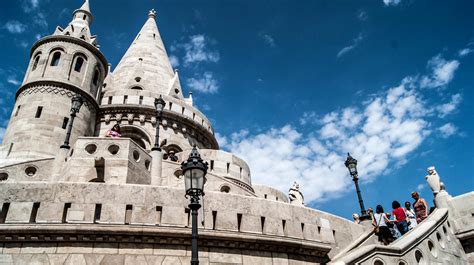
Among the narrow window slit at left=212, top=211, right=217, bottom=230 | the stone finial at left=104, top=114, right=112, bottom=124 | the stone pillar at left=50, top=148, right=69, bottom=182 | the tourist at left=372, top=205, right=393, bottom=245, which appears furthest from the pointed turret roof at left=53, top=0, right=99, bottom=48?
the tourist at left=372, top=205, right=393, bottom=245

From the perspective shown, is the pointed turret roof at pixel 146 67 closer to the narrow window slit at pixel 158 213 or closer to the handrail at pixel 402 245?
the narrow window slit at pixel 158 213

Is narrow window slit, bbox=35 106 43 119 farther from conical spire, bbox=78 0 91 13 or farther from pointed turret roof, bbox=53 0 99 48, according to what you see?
conical spire, bbox=78 0 91 13

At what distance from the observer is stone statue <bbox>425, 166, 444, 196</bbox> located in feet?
31.5

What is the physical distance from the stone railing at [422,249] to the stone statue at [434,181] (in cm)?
97

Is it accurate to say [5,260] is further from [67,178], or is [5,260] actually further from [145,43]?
[145,43]

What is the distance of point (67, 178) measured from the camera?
32.5ft

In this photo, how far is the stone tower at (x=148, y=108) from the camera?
1739 centimetres

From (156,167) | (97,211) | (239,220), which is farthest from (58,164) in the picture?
(239,220)

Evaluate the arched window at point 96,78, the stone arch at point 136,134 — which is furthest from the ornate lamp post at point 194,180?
the arched window at point 96,78

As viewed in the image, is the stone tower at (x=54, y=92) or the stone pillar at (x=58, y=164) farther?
the stone tower at (x=54, y=92)

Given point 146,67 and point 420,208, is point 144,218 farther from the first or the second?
point 146,67

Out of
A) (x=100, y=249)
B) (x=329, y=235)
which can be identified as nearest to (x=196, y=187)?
(x=100, y=249)

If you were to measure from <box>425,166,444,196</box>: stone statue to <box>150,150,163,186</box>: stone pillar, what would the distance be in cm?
758

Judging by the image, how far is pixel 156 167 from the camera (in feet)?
38.3
